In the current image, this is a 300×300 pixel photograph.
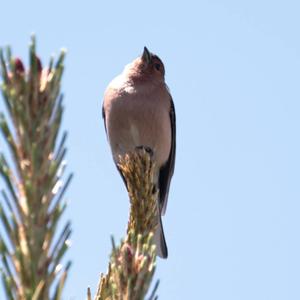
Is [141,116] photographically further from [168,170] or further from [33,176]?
[33,176]

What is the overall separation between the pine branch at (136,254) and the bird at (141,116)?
4.36m

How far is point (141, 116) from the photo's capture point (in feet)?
24.0

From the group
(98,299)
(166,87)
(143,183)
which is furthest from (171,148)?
(98,299)

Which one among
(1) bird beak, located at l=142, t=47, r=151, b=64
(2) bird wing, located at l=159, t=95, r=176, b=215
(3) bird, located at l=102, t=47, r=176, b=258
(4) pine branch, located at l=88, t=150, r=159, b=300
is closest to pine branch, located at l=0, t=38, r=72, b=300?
(4) pine branch, located at l=88, t=150, r=159, b=300

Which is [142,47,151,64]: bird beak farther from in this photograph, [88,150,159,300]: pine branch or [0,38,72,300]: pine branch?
[0,38,72,300]: pine branch

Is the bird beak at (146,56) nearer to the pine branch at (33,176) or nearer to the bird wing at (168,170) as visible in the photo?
the bird wing at (168,170)

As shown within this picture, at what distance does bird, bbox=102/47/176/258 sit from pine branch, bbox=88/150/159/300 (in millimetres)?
4360

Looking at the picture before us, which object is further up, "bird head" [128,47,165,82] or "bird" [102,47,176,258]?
"bird head" [128,47,165,82]

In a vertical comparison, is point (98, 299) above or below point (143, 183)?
below

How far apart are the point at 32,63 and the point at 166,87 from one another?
6886 mm

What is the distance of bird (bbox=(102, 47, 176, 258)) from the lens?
7277 mm

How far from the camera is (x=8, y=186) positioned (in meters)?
1.29

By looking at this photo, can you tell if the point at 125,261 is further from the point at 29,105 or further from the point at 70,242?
the point at 29,105

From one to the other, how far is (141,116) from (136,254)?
5.75 meters
